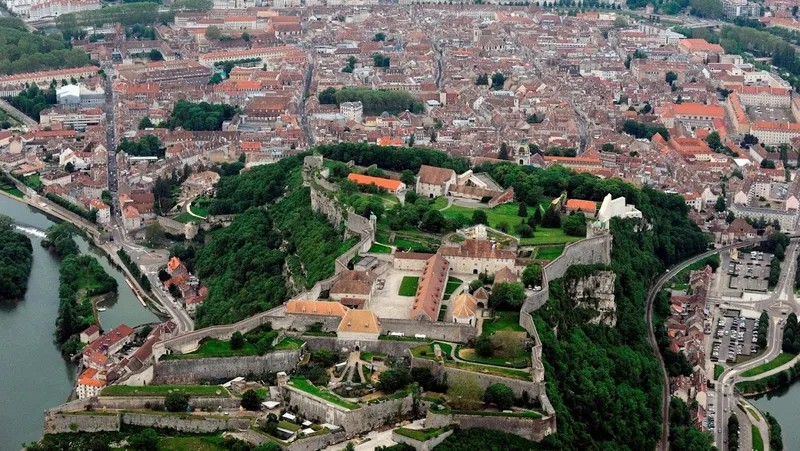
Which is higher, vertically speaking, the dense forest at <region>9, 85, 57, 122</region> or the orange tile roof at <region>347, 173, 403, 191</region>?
the orange tile roof at <region>347, 173, 403, 191</region>

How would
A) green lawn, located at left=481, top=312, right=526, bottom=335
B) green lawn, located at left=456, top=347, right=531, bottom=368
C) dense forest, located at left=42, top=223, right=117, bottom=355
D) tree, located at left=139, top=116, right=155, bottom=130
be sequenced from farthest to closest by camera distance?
tree, located at left=139, top=116, right=155, bottom=130 → dense forest, located at left=42, top=223, right=117, bottom=355 → green lawn, located at left=481, top=312, right=526, bottom=335 → green lawn, located at left=456, top=347, right=531, bottom=368

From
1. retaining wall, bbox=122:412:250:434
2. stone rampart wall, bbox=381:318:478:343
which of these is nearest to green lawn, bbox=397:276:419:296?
stone rampart wall, bbox=381:318:478:343

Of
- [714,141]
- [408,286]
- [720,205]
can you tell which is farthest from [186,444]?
[714,141]

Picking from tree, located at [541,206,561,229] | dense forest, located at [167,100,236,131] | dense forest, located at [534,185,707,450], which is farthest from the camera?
dense forest, located at [167,100,236,131]

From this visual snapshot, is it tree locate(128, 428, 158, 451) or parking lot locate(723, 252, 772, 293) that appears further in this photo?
A: parking lot locate(723, 252, 772, 293)

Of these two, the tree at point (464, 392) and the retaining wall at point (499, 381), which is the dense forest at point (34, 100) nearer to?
the retaining wall at point (499, 381)

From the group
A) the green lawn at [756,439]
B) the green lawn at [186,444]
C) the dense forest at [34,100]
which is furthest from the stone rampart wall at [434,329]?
the dense forest at [34,100]

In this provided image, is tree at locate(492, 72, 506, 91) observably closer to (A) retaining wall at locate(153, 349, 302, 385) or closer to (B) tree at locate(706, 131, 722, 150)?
(B) tree at locate(706, 131, 722, 150)

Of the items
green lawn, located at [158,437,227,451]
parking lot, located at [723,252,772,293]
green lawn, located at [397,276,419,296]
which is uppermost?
green lawn, located at [397,276,419,296]

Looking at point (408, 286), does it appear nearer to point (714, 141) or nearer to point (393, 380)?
point (393, 380)
